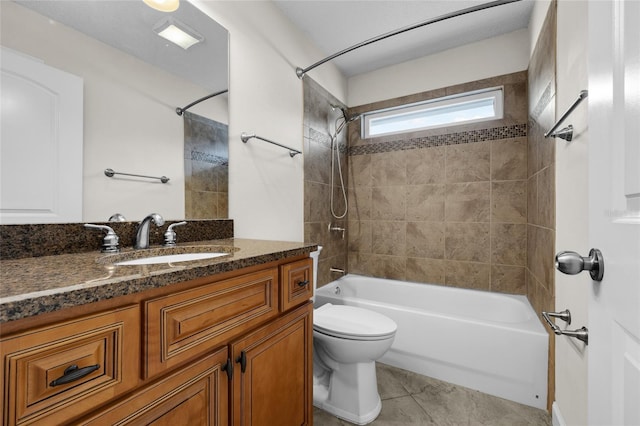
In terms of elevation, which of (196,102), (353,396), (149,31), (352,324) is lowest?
(353,396)

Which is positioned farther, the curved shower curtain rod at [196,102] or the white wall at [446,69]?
the white wall at [446,69]

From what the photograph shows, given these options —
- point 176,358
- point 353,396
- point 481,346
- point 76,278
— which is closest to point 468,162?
point 481,346

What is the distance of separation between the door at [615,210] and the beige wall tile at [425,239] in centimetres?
208

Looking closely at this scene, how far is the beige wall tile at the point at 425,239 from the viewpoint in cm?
257

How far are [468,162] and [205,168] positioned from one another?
2.13 m

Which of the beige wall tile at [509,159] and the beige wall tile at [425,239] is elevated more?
the beige wall tile at [509,159]

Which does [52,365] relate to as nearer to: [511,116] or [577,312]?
[577,312]

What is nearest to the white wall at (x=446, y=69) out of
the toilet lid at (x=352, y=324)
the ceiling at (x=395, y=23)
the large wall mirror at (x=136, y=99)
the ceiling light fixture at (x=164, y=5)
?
the ceiling at (x=395, y=23)

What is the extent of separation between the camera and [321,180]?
2.51 m

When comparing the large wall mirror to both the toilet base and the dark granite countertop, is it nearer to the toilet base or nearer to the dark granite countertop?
the dark granite countertop

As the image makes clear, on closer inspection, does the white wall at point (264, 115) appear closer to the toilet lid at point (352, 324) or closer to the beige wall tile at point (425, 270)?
the toilet lid at point (352, 324)

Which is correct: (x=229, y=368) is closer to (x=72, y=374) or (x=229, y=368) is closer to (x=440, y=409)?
(x=72, y=374)

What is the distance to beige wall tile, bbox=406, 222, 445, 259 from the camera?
257 cm

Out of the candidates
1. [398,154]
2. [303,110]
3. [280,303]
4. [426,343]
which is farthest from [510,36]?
[280,303]
